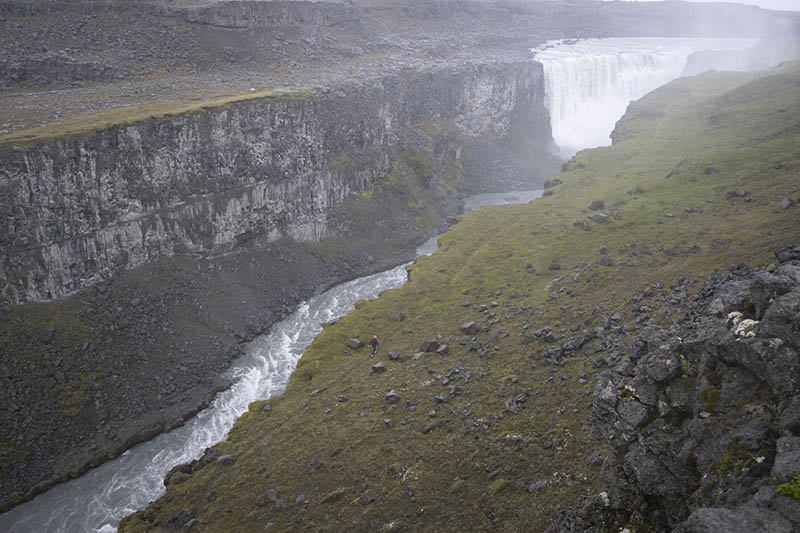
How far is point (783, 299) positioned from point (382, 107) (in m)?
86.4

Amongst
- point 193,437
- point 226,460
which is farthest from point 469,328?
point 193,437

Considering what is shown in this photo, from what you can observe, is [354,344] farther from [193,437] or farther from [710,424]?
[710,424]

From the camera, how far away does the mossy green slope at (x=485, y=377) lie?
31.2m

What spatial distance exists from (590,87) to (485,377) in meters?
132

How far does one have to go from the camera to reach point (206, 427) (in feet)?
174

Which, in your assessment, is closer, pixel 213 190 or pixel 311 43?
pixel 213 190

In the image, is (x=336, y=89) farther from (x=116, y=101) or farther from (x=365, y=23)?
(x=365, y=23)

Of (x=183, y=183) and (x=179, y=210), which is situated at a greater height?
(x=183, y=183)

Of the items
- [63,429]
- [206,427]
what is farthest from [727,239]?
[63,429]

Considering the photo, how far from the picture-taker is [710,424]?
1806cm

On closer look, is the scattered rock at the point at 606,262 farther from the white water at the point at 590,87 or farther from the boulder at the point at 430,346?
the white water at the point at 590,87

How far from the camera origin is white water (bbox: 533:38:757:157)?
5763 inches

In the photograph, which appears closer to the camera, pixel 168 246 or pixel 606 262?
pixel 606 262

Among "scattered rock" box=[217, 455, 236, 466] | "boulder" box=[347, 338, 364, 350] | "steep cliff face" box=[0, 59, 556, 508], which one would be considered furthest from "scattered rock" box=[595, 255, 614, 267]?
"scattered rock" box=[217, 455, 236, 466]
